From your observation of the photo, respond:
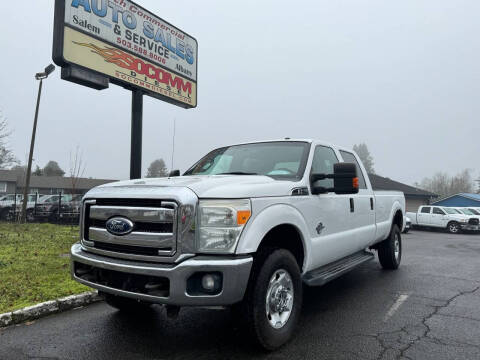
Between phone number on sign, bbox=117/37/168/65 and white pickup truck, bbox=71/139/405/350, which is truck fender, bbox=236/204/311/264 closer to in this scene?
white pickup truck, bbox=71/139/405/350

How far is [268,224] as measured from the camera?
312 cm

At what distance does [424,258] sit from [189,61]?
7914 mm

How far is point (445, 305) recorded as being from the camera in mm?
4723

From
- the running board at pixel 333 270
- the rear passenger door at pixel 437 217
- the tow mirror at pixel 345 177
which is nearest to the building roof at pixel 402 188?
the rear passenger door at pixel 437 217

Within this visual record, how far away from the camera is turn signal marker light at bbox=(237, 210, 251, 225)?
115 inches

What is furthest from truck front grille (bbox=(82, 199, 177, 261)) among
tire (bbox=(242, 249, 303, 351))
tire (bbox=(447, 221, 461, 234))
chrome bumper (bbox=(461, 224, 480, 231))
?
tire (bbox=(447, 221, 461, 234))

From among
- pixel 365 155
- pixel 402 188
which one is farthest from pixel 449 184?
pixel 402 188

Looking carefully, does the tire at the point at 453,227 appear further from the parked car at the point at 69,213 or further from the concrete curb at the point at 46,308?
the concrete curb at the point at 46,308

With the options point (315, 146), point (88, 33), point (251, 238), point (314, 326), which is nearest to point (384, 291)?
point (314, 326)

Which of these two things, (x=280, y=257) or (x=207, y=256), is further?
(x=280, y=257)

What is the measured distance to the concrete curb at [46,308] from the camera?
3.98 m

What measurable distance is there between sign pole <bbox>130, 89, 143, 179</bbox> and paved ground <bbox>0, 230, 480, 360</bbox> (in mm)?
4020

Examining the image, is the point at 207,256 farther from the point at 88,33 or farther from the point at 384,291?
the point at 88,33

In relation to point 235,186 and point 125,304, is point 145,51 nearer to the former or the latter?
point 125,304
